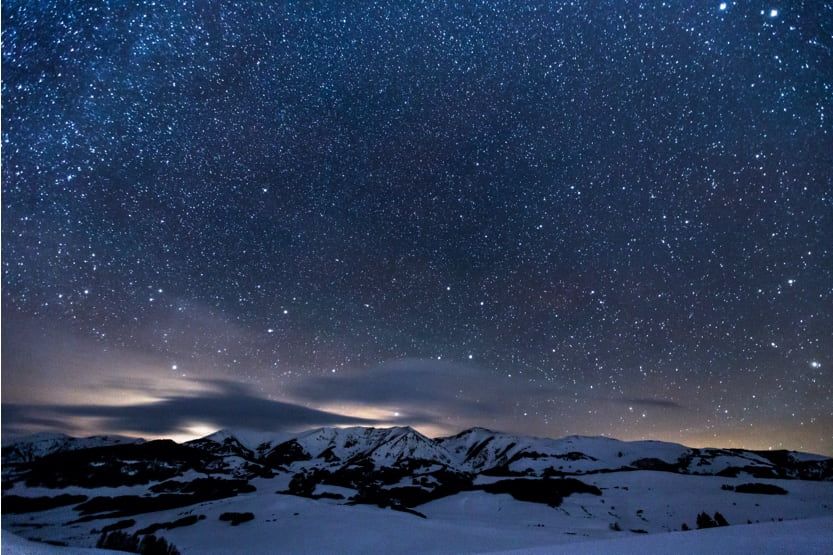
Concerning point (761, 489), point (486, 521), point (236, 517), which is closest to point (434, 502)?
point (486, 521)

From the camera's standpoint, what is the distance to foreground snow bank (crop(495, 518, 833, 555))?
4.34m

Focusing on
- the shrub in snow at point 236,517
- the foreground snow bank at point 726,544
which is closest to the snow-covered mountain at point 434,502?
the shrub in snow at point 236,517

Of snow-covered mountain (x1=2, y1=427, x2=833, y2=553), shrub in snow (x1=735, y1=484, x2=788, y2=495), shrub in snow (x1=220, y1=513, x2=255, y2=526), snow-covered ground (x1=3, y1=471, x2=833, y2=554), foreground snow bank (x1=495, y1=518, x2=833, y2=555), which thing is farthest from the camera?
shrub in snow (x1=735, y1=484, x2=788, y2=495)

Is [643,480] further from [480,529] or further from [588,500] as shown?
[480,529]

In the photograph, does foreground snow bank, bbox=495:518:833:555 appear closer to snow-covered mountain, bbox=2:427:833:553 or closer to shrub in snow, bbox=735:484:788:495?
snow-covered mountain, bbox=2:427:833:553

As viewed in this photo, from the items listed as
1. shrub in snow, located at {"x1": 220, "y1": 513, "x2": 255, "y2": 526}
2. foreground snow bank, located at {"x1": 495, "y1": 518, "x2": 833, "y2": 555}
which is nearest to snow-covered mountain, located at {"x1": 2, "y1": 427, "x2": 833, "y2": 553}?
shrub in snow, located at {"x1": 220, "y1": 513, "x2": 255, "y2": 526}

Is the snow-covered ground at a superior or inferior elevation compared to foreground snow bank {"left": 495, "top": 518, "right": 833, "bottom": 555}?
inferior

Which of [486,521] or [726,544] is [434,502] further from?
[726,544]

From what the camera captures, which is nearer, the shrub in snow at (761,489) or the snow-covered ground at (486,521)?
the snow-covered ground at (486,521)

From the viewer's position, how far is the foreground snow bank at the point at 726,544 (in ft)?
14.3

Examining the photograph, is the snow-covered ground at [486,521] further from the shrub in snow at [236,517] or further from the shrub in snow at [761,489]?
the shrub in snow at [761,489]

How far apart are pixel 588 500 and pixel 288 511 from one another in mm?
20145

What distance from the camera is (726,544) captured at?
4.81m

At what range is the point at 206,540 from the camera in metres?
18.7
